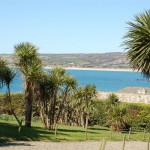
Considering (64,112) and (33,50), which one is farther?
(64,112)

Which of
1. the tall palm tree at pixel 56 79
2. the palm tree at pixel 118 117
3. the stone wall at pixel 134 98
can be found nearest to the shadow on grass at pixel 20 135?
the tall palm tree at pixel 56 79

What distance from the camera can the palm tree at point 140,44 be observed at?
23141 millimetres

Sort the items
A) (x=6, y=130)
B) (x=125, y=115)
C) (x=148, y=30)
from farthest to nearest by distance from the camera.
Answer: (x=125, y=115), (x=6, y=130), (x=148, y=30)

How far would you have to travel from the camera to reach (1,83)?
3216 cm

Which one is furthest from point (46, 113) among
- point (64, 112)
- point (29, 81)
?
point (64, 112)

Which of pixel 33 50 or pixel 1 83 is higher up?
pixel 33 50

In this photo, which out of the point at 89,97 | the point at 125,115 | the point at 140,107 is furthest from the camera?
the point at 140,107

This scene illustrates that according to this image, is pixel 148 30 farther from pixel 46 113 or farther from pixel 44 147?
pixel 46 113

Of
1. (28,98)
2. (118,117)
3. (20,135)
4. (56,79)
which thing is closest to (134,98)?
(118,117)

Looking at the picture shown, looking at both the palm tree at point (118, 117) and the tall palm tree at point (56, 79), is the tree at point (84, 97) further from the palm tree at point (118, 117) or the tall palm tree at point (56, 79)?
the tall palm tree at point (56, 79)

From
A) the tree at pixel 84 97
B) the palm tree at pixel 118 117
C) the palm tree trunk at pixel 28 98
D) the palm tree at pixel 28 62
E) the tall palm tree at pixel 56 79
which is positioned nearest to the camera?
the palm tree at pixel 28 62

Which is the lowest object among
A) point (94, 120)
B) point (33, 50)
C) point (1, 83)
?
point (94, 120)

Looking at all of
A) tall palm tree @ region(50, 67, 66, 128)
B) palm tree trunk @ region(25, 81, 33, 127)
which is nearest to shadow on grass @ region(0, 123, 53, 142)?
palm tree trunk @ region(25, 81, 33, 127)

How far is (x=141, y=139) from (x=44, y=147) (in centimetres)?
1395
